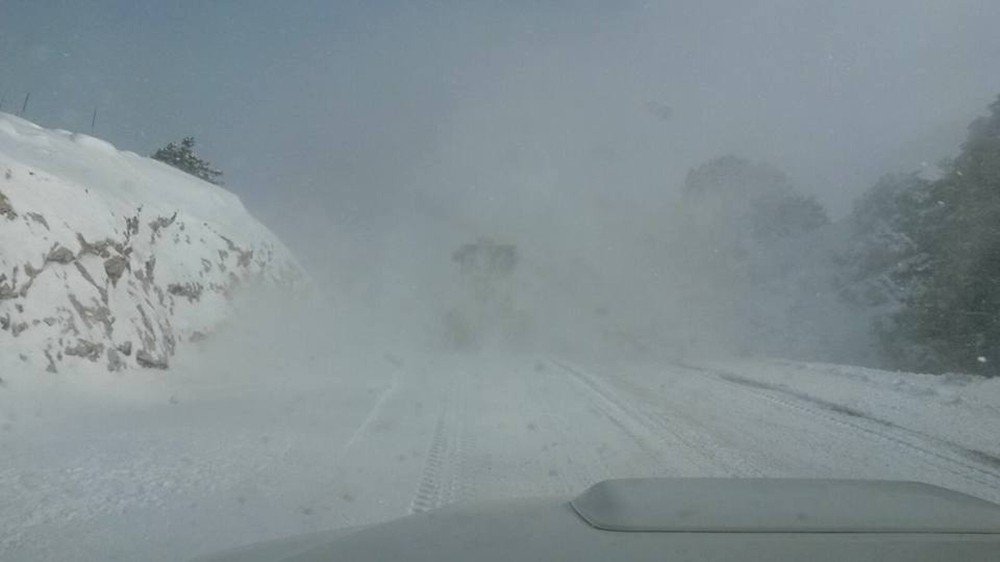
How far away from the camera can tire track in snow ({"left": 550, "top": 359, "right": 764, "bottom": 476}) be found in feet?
22.5

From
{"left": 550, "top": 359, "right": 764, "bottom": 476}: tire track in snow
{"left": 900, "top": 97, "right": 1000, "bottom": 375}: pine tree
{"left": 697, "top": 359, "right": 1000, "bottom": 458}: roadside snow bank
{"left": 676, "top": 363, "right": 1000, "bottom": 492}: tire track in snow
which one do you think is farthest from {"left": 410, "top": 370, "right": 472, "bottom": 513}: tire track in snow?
{"left": 900, "top": 97, "right": 1000, "bottom": 375}: pine tree

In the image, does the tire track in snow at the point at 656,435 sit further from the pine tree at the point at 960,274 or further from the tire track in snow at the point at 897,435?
the pine tree at the point at 960,274

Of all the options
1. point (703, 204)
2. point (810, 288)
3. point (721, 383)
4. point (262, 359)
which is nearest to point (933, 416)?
point (721, 383)

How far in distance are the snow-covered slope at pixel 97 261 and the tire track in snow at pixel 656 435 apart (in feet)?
24.1

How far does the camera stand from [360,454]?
287 inches

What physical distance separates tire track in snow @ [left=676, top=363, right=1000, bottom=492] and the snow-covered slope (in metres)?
10.3

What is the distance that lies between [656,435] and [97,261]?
9255 mm

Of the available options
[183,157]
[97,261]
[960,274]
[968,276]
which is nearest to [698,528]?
[97,261]

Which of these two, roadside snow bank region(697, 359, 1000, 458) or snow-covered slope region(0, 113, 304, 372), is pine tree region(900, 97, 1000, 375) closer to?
roadside snow bank region(697, 359, 1000, 458)

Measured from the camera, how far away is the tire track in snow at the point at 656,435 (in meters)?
6.86

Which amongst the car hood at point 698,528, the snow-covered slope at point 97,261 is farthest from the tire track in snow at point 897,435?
the snow-covered slope at point 97,261

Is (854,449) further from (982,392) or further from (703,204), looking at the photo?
(703,204)

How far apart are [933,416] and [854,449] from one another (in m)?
3.01

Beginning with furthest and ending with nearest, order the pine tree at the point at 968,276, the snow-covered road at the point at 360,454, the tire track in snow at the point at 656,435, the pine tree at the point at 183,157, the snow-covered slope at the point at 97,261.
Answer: the pine tree at the point at 183,157
the pine tree at the point at 968,276
the snow-covered slope at the point at 97,261
the tire track in snow at the point at 656,435
the snow-covered road at the point at 360,454
